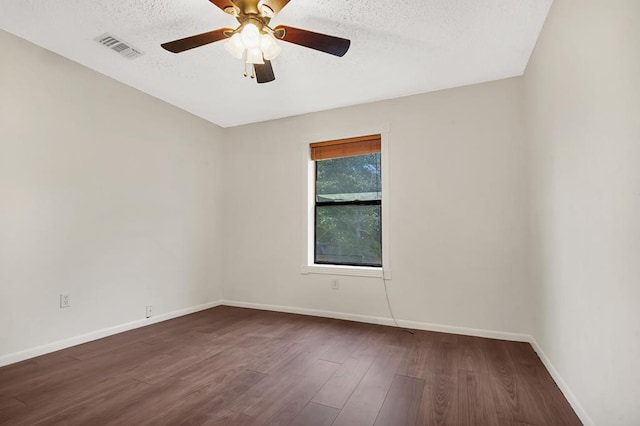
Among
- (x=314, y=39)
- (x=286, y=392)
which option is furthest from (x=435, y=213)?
(x=286, y=392)

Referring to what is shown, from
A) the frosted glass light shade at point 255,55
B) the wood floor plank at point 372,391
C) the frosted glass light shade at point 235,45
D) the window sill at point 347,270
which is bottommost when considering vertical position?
the wood floor plank at point 372,391

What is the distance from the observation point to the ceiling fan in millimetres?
1780

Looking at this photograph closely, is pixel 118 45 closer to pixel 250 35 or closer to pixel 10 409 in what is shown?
pixel 250 35

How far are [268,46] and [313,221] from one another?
2394 millimetres

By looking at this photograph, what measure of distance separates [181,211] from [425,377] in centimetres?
327

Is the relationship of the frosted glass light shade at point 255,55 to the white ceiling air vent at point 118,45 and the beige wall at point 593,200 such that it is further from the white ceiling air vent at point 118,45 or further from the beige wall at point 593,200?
the beige wall at point 593,200

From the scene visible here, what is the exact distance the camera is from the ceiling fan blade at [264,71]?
2229 mm

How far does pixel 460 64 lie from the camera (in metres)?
2.83

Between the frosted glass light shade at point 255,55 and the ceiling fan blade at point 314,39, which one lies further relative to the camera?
the frosted glass light shade at point 255,55

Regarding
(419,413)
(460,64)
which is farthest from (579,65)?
(419,413)

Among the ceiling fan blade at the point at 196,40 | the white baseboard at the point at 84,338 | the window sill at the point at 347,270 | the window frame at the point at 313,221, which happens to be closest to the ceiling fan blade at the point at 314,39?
the ceiling fan blade at the point at 196,40

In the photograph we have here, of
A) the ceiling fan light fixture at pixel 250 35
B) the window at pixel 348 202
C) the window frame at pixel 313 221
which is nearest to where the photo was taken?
the ceiling fan light fixture at pixel 250 35

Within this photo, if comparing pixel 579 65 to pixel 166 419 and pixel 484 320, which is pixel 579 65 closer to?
pixel 484 320

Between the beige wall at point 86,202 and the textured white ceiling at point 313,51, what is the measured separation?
31 centimetres
